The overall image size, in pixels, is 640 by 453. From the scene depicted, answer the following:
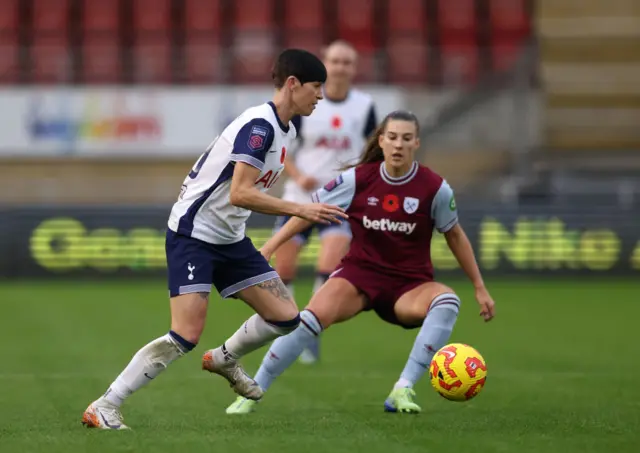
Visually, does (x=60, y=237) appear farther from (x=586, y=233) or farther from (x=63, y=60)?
(x=586, y=233)

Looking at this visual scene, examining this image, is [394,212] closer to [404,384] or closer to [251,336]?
[404,384]

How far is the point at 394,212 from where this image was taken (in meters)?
8.05

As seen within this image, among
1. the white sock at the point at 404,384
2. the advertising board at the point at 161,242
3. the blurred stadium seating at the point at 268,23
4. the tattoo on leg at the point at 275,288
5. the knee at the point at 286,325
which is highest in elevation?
the blurred stadium seating at the point at 268,23

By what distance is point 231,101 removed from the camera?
22.0m

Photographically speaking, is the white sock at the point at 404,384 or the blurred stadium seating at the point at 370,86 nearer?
the white sock at the point at 404,384

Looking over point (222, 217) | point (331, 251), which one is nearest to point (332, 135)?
point (331, 251)

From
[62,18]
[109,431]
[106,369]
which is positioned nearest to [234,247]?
[109,431]

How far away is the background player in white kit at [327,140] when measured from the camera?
34.1 feet

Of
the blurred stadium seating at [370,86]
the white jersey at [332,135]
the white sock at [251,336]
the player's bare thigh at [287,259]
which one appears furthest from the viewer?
the blurred stadium seating at [370,86]

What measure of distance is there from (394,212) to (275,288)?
114 cm

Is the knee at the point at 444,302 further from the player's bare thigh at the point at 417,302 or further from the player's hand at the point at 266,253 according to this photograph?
the player's hand at the point at 266,253

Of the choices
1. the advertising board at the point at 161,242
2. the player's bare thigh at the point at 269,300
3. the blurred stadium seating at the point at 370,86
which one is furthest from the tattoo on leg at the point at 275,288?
the blurred stadium seating at the point at 370,86

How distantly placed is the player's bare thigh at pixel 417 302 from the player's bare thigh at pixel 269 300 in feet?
3.00

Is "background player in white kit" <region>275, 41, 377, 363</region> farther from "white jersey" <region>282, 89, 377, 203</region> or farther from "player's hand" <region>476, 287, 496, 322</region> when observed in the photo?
"player's hand" <region>476, 287, 496, 322</region>
